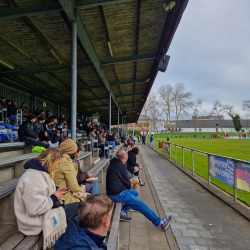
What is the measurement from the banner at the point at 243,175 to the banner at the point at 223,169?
23 centimetres

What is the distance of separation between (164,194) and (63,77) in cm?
770

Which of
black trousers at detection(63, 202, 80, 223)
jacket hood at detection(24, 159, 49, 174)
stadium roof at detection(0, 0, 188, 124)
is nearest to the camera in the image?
jacket hood at detection(24, 159, 49, 174)

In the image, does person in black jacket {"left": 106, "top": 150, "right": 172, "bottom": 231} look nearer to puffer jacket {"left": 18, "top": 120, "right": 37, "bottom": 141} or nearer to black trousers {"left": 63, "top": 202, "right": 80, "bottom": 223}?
black trousers {"left": 63, "top": 202, "right": 80, "bottom": 223}

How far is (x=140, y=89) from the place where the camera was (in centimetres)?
1398

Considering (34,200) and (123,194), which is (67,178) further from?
(123,194)

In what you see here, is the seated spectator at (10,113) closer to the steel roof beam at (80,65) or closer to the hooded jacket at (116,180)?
the steel roof beam at (80,65)

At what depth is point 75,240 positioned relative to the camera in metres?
1.17

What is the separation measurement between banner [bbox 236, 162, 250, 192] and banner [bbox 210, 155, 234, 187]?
227 mm

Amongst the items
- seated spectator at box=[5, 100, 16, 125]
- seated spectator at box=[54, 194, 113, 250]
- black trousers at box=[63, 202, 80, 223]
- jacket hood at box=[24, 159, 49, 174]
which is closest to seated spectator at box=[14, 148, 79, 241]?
jacket hood at box=[24, 159, 49, 174]

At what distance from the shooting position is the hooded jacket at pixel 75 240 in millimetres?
1160

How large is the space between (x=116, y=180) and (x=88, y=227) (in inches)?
85.9

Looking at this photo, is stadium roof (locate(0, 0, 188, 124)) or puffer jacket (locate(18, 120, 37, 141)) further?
puffer jacket (locate(18, 120, 37, 141))

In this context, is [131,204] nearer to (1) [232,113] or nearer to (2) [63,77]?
(2) [63,77]

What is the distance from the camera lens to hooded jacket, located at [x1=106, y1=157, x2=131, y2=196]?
3.39 meters
